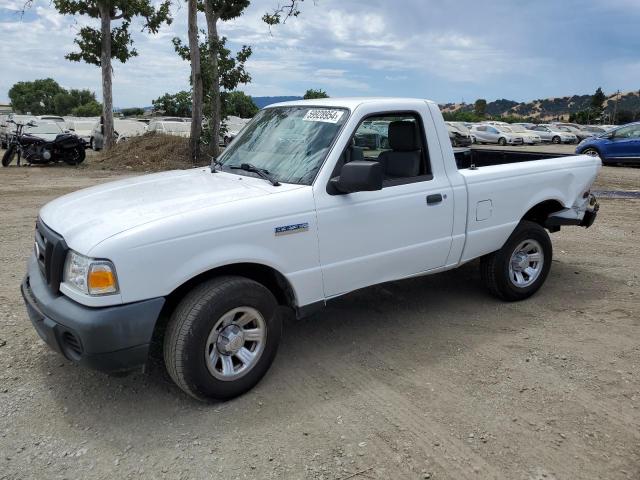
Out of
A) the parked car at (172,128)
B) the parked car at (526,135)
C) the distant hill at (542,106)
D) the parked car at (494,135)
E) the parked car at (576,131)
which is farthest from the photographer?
the distant hill at (542,106)

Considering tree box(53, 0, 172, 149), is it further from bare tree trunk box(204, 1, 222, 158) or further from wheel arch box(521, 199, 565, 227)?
wheel arch box(521, 199, 565, 227)

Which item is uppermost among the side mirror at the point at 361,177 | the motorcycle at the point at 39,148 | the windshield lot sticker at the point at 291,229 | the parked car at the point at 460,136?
the parked car at the point at 460,136

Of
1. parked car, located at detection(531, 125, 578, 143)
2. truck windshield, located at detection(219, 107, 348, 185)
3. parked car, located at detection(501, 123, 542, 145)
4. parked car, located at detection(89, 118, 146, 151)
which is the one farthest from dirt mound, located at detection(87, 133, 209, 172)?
parked car, located at detection(531, 125, 578, 143)

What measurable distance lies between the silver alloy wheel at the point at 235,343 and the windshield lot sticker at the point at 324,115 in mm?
1543

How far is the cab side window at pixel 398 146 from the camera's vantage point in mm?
4496

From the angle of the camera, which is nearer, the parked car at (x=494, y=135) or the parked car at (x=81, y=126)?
the parked car at (x=81, y=126)

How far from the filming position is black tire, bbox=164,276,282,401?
3.32m

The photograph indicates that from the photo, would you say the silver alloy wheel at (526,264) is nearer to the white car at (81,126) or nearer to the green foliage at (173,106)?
the white car at (81,126)

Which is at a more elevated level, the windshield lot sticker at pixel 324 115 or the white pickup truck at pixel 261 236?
the windshield lot sticker at pixel 324 115

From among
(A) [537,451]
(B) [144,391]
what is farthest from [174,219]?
(A) [537,451]

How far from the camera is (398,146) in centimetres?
468

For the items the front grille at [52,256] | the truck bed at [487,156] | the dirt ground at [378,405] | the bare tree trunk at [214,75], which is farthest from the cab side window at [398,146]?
the bare tree trunk at [214,75]

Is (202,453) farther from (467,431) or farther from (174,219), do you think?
(467,431)

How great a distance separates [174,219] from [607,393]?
304 centimetres
